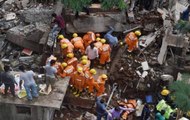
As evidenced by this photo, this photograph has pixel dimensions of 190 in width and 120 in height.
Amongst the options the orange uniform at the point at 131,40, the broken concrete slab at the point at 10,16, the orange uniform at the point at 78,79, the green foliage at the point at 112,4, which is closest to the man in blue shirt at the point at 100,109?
the orange uniform at the point at 78,79

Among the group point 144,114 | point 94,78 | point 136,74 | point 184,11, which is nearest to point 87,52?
point 94,78

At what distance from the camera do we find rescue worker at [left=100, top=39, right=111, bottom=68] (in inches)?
632

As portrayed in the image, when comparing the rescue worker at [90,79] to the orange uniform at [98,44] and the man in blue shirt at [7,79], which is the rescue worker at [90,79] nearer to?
the orange uniform at [98,44]

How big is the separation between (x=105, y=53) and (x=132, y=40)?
1283 millimetres

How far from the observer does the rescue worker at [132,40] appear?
16672 millimetres

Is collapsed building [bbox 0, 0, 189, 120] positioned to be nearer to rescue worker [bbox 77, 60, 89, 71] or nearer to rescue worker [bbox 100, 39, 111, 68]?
rescue worker [bbox 100, 39, 111, 68]

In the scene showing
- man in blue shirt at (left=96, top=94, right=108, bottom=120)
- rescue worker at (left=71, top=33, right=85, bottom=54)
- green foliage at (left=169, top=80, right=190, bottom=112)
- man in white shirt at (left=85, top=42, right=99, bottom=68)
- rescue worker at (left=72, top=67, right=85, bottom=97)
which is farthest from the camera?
rescue worker at (left=71, top=33, right=85, bottom=54)

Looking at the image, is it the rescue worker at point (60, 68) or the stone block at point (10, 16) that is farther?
the stone block at point (10, 16)

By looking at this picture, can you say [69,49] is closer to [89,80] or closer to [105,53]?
[105,53]

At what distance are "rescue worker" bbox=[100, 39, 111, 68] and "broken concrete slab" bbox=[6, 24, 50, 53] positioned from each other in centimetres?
243

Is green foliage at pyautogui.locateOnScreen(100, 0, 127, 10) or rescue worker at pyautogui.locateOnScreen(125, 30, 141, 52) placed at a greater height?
green foliage at pyautogui.locateOnScreen(100, 0, 127, 10)

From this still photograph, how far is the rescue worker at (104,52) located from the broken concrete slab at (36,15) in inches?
132

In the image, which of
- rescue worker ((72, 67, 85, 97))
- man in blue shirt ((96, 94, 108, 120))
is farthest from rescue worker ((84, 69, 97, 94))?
man in blue shirt ((96, 94, 108, 120))

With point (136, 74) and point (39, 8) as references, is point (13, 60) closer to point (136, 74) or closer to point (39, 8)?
point (39, 8)
